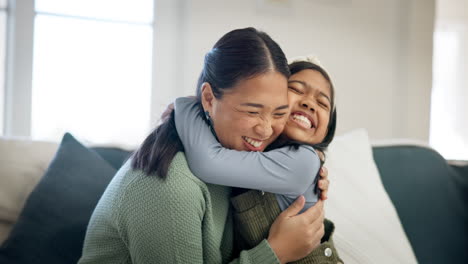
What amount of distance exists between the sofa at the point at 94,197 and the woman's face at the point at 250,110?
1.80ft

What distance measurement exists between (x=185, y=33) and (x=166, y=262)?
66.7 inches

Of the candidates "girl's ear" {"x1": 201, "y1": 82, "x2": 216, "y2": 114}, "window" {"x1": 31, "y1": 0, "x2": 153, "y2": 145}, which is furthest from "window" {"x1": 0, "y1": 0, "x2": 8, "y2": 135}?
"girl's ear" {"x1": 201, "y1": 82, "x2": 216, "y2": 114}

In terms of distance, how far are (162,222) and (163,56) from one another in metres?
1.62

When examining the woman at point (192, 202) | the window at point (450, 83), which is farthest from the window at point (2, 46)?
the window at point (450, 83)

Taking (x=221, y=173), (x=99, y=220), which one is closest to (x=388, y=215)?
(x=221, y=173)

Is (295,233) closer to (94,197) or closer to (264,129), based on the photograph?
(264,129)

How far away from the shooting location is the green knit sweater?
104 centimetres

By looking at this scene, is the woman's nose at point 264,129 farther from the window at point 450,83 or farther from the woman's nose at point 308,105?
the window at point 450,83

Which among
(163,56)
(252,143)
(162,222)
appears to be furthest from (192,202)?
(163,56)

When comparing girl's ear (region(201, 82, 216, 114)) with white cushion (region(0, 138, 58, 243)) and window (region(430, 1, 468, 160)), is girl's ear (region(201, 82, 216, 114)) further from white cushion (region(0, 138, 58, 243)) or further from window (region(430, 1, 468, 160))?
window (region(430, 1, 468, 160))

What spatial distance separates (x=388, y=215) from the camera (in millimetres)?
1703

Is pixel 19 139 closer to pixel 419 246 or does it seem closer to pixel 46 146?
pixel 46 146

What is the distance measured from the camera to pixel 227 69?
108 cm

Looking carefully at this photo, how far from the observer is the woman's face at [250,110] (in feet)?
3.51
